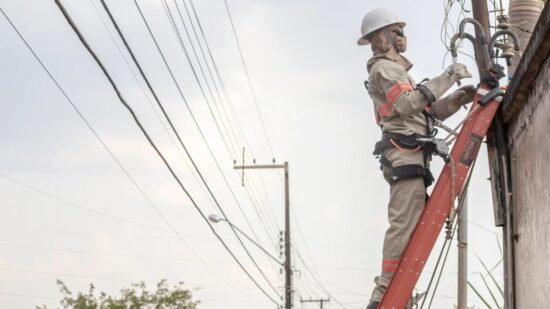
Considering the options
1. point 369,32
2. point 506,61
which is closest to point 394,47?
point 369,32

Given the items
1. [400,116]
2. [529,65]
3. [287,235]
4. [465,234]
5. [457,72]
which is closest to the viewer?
[529,65]

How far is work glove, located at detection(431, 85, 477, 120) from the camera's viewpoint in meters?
7.10

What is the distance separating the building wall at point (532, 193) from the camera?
14.6ft

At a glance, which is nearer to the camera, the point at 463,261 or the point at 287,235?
the point at 463,261

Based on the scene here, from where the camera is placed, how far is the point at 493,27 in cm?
888

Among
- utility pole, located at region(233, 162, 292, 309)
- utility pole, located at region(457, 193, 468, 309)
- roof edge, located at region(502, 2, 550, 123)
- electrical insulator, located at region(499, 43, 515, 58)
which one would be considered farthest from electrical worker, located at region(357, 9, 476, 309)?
utility pole, located at region(233, 162, 292, 309)

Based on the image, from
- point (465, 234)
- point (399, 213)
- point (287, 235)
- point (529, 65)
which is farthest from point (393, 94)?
point (287, 235)

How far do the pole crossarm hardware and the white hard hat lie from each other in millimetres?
794

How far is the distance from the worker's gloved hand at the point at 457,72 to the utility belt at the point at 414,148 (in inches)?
16.8

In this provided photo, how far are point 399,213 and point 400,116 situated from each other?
66 cm

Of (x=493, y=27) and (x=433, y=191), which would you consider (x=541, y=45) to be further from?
(x=493, y=27)

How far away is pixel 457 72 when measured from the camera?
6.80 meters

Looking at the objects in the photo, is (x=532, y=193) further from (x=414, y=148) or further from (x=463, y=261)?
(x=463, y=261)

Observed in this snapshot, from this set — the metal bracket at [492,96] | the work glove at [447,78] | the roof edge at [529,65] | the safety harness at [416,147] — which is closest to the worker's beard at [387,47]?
the safety harness at [416,147]
